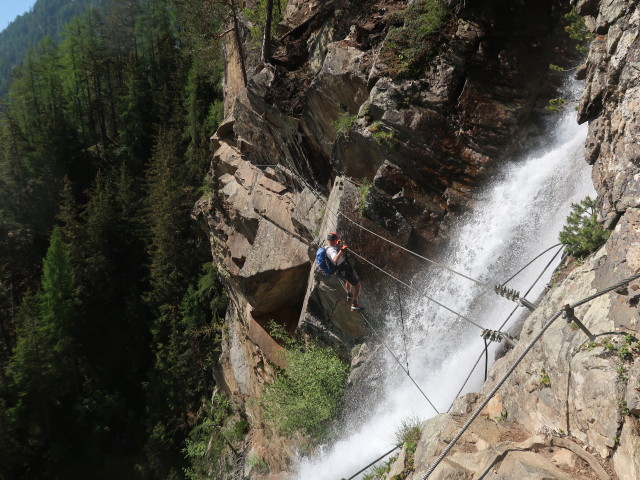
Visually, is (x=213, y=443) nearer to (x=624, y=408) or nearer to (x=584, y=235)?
(x=584, y=235)

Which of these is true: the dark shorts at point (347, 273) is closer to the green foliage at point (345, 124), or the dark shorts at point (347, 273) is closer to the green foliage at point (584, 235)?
the green foliage at point (345, 124)

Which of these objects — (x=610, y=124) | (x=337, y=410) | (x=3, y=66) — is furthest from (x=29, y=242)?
(x=3, y=66)

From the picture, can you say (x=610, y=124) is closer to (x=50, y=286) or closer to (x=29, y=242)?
(x=50, y=286)

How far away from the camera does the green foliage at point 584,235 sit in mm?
7367

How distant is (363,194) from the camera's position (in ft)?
42.8

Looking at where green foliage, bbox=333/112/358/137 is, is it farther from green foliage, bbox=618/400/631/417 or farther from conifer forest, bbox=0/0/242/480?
green foliage, bbox=618/400/631/417

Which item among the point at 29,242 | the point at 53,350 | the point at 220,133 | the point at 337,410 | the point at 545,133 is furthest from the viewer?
the point at 29,242

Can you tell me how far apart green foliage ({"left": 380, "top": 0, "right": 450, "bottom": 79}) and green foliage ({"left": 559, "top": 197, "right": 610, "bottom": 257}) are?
5917 millimetres

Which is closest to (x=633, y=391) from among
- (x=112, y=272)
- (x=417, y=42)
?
(x=417, y=42)

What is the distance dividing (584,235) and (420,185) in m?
5.37

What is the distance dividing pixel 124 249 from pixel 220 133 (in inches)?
552

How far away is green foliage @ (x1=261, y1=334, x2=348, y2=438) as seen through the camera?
14477 mm

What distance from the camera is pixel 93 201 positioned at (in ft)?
104

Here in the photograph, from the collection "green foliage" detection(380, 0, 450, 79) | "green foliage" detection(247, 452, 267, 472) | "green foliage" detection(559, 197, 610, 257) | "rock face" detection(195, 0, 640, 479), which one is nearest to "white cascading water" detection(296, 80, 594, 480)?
"rock face" detection(195, 0, 640, 479)
